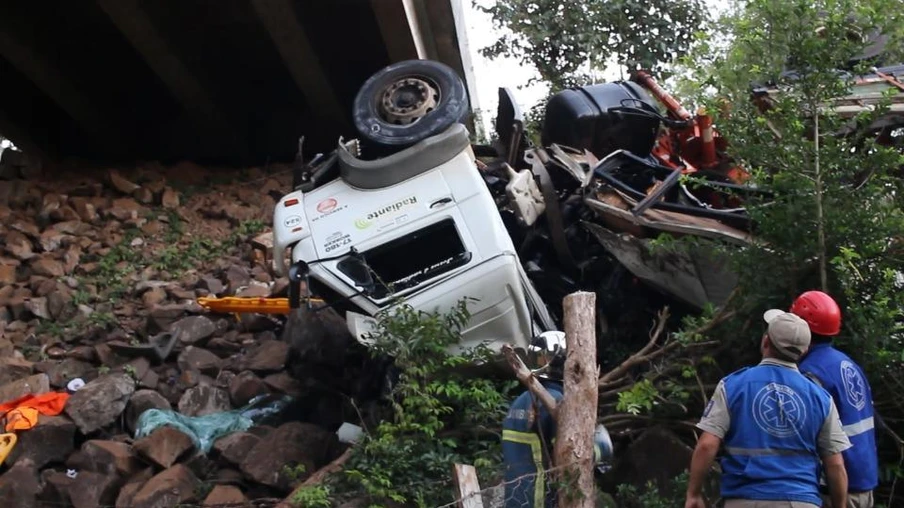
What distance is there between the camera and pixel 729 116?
6539mm

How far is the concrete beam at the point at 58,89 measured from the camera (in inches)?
470

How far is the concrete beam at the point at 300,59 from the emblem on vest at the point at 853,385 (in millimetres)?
7953

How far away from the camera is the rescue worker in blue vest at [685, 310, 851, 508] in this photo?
13.7ft

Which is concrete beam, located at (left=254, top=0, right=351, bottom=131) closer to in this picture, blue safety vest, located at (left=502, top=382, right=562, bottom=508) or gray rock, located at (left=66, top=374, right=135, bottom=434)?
gray rock, located at (left=66, top=374, right=135, bottom=434)

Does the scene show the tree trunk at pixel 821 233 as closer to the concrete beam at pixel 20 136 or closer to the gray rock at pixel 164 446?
the gray rock at pixel 164 446

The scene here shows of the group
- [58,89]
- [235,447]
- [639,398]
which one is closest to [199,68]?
[58,89]

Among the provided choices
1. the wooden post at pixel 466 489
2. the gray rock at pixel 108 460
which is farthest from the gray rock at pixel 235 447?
the wooden post at pixel 466 489

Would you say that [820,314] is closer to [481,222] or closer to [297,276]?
[481,222]

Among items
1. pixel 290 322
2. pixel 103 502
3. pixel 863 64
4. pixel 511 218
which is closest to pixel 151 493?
pixel 103 502

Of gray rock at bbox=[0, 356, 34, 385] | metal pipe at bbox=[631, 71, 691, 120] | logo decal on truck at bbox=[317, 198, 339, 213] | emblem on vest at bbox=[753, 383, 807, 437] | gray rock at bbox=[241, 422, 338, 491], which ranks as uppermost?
logo decal on truck at bbox=[317, 198, 339, 213]

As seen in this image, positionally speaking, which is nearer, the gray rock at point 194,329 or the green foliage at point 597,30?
the gray rock at point 194,329

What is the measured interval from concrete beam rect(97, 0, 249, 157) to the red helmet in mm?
8292

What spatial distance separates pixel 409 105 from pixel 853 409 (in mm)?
4774

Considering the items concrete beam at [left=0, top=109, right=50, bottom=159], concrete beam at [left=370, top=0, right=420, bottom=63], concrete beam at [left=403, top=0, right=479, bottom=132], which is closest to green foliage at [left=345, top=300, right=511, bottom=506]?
concrete beam at [left=370, top=0, right=420, bottom=63]
